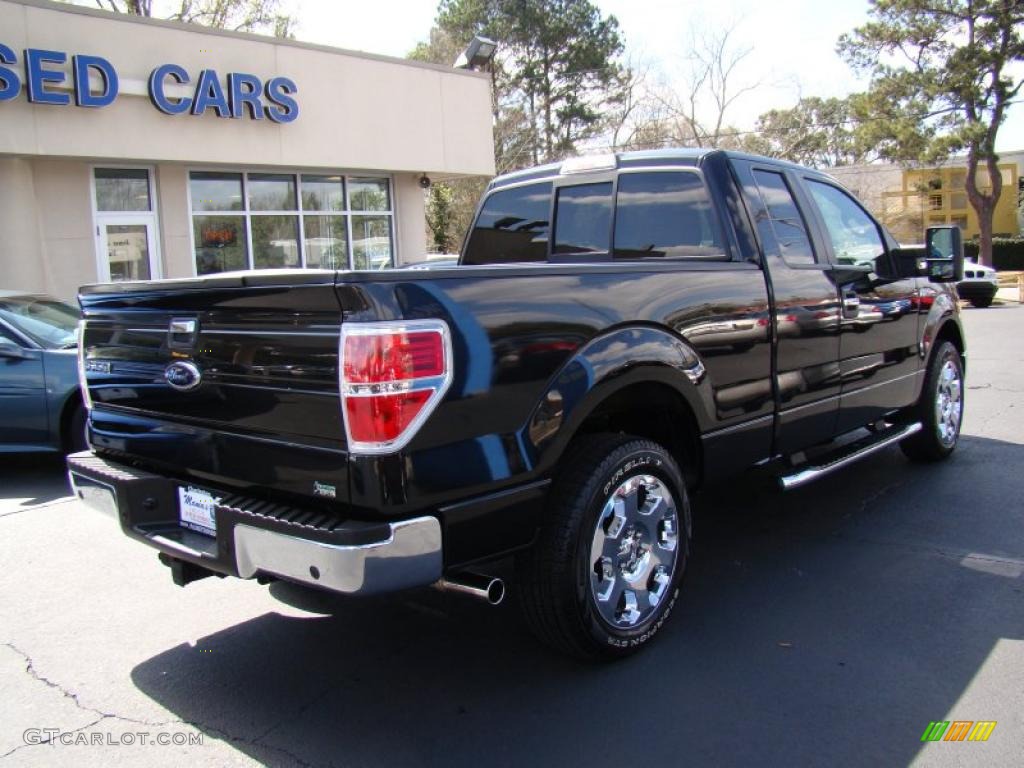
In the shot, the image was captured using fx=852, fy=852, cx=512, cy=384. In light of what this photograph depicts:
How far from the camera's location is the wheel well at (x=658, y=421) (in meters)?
3.57

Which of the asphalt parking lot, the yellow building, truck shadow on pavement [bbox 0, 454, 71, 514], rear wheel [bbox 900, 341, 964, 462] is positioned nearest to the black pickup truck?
the asphalt parking lot

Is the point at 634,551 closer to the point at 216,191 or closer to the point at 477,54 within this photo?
the point at 216,191

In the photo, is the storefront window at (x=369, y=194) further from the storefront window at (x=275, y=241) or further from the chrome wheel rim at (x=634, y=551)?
the chrome wheel rim at (x=634, y=551)

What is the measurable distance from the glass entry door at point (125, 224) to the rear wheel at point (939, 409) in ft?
39.6

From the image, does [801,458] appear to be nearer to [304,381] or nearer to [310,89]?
[304,381]

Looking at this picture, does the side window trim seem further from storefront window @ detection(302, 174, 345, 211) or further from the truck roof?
storefront window @ detection(302, 174, 345, 211)

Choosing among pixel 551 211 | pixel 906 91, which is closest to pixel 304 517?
pixel 551 211

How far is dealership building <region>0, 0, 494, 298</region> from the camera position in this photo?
12.5 meters

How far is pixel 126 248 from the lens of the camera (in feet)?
46.1

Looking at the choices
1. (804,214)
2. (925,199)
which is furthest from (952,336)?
(925,199)

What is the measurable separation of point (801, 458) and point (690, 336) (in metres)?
1.34

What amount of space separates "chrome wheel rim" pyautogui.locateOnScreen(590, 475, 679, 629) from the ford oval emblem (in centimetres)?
156

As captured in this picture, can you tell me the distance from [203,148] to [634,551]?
1292 cm

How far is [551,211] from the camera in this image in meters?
4.98
